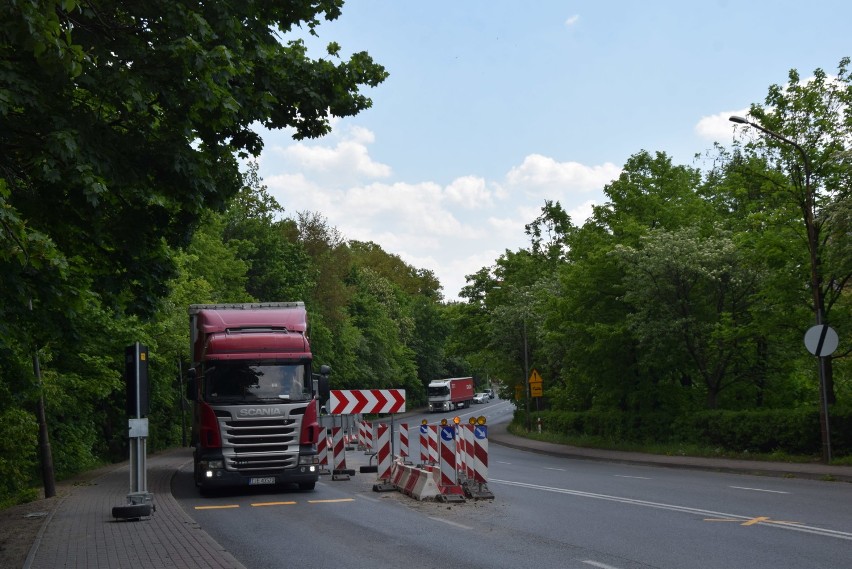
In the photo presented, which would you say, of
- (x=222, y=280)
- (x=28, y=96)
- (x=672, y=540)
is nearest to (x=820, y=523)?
(x=672, y=540)

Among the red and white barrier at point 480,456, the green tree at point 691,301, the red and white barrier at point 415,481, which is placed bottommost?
the red and white barrier at point 415,481

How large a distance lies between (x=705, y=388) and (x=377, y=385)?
49880mm

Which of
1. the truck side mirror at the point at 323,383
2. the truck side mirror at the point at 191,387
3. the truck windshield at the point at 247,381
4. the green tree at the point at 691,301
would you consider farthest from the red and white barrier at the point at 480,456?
the green tree at the point at 691,301

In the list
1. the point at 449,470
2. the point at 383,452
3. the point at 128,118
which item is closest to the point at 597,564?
the point at 128,118

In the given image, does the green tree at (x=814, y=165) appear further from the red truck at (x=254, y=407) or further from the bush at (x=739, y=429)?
the red truck at (x=254, y=407)

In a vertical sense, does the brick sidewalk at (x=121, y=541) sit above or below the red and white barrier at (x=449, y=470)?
below

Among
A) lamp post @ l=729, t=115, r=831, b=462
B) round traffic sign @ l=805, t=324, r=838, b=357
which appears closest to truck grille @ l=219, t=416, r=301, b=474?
round traffic sign @ l=805, t=324, r=838, b=357

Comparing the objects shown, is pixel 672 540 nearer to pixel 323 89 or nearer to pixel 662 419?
pixel 323 89

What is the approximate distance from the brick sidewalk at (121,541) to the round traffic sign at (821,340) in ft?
48.7

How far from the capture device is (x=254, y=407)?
18.3 meters

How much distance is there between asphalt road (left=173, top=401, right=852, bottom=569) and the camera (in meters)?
10.1

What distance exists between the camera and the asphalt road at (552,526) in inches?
399

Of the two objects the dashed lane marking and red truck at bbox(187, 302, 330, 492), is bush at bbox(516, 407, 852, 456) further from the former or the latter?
red truck at bbox(187, 302, 330, 492)

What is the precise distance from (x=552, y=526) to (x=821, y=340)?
12.0 m
